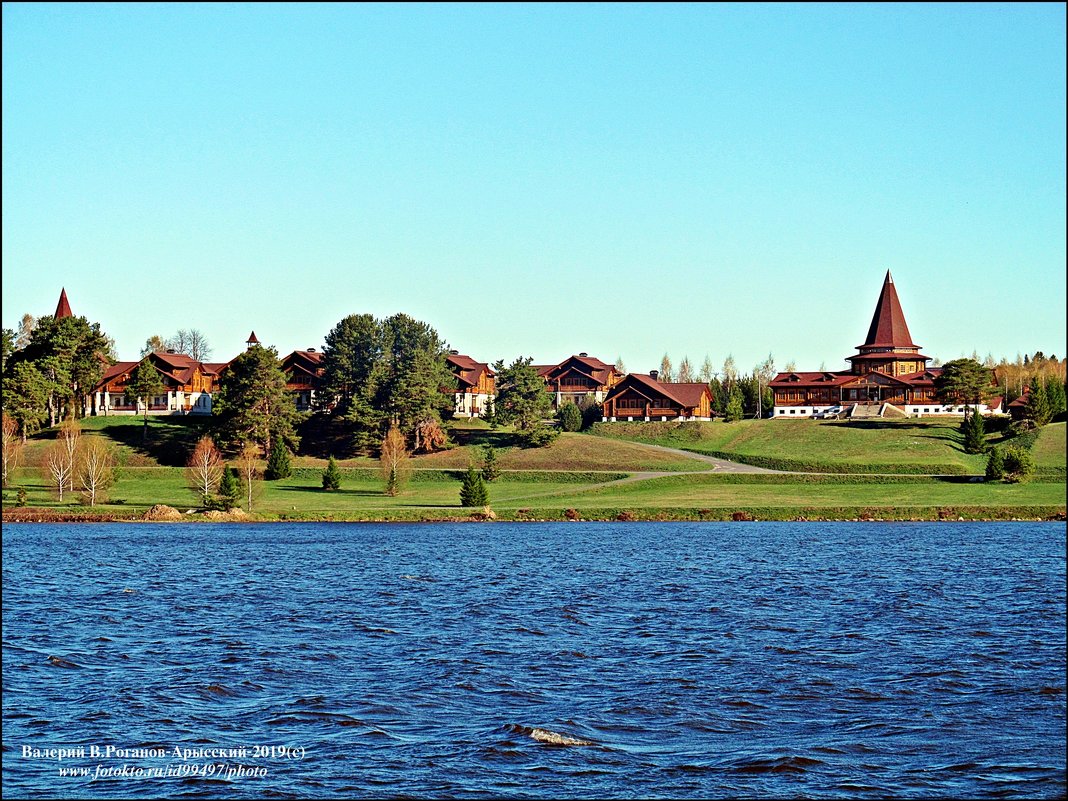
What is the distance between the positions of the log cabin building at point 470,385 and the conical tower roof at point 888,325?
47.6 meters

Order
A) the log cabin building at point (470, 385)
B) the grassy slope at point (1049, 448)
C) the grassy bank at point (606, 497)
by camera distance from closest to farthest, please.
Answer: the grassy bank at point (606, 497) → the grassy slope at point (1049, 448) → the log cabin building at point (470, 385)

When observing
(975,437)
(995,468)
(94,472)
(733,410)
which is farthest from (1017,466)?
(94,472)

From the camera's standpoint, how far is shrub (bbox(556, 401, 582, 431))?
4537 inches

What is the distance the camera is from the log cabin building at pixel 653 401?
12056 centimetres

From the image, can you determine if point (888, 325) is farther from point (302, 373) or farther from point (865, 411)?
point (302, 373)

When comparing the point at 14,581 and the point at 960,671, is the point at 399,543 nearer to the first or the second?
the point at 14,581

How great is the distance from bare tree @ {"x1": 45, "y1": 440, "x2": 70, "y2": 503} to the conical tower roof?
96.4 m

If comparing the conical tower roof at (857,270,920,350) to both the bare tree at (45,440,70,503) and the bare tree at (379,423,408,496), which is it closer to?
the bare tree at (379,423,408,496)

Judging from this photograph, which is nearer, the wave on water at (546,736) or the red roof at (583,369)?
the wave on water at (546,736)

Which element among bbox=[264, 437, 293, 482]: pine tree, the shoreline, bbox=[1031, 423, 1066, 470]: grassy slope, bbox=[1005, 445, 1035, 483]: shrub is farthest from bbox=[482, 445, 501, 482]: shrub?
bbox=[1031, 423, 1066, 470]: grassy slope

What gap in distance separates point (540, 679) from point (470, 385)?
107 m

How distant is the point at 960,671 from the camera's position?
23500 mm

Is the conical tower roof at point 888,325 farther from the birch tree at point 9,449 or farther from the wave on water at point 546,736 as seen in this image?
the wave on water at point 546,736

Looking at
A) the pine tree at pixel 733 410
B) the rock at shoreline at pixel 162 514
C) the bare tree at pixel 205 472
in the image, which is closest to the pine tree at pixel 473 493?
the bare tree at pixel 205 472
